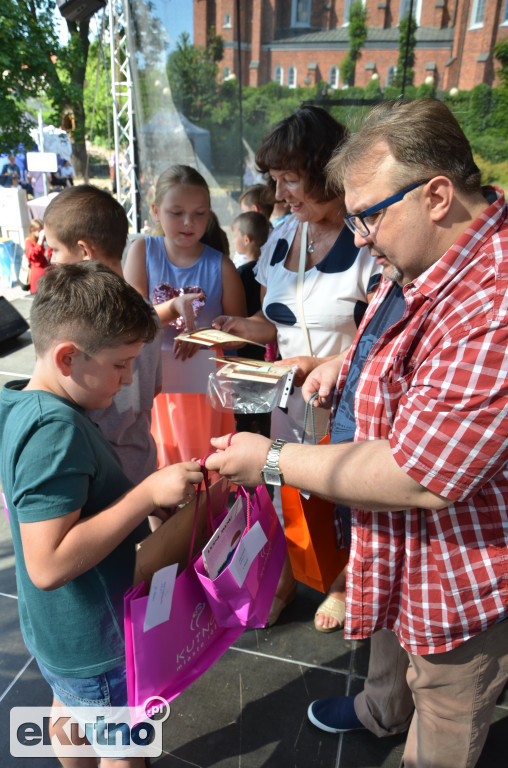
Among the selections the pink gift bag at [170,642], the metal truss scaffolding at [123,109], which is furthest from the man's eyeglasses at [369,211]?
the metal truss scaffolding at [123,109]

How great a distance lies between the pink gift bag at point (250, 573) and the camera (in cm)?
125

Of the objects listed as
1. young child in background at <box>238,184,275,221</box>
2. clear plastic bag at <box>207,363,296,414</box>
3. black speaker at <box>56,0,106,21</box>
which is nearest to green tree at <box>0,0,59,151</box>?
black speaker at <box>56,0,106,21</box>

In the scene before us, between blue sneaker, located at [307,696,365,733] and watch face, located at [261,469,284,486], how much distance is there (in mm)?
1164

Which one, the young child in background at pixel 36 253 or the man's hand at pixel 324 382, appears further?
the young child in background at pixel 36 253

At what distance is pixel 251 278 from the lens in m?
3.14

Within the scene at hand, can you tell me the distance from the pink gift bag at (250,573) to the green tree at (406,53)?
9.46m

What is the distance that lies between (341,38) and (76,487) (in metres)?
10.8

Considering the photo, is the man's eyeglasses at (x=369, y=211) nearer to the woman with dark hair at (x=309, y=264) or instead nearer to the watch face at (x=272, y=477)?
the watch face at (x=272, y=477)

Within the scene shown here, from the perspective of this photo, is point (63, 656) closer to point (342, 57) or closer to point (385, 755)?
point (385, 755)

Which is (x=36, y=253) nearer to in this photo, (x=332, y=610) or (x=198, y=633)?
(x=332, y=610)

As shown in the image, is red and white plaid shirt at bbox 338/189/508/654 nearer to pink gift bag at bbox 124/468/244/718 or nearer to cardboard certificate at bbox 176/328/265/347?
pink gift bag at bbox 124/468/244/718

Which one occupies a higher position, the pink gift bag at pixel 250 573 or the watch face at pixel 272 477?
the watch face at pixel 272 477

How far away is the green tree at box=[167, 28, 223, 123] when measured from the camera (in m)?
8.38

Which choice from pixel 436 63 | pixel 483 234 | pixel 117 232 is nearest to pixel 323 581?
pixel 483 234
